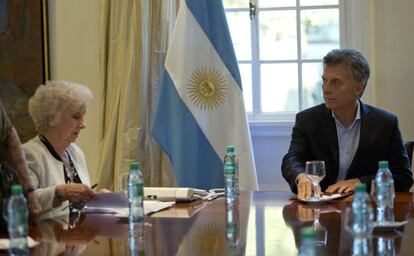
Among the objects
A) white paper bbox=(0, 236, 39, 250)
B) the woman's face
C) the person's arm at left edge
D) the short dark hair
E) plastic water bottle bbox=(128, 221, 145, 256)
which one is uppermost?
the short dark hair

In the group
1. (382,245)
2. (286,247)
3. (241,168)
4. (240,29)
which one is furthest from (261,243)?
(240,29)

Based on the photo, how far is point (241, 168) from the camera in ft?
13.0

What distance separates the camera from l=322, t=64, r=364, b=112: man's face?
129 inches

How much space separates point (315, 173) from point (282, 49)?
5.91ft

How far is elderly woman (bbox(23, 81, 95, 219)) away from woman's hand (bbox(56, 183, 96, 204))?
34 mm

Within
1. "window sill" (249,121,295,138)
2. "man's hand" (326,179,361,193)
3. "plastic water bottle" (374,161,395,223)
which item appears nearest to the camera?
"plastic water bottle" (374,161,395,223)

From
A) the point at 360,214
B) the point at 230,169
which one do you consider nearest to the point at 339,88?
the point at 230,169

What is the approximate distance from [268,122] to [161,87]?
0.76 m

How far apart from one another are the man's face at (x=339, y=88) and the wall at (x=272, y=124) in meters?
0.87

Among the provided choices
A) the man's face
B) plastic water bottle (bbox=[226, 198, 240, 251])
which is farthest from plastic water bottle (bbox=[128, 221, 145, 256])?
the man's face

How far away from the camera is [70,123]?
→ 293cm

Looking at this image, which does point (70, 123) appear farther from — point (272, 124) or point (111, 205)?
point (272, 124)

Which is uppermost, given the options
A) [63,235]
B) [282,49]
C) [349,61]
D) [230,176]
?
[282,49]

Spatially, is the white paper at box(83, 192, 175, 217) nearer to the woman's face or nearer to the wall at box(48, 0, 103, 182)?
the woman's face
